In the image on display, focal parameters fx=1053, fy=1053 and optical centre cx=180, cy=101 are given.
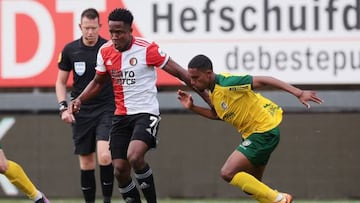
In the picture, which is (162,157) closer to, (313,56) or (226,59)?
(226,59)

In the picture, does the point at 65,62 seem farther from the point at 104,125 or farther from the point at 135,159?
the point at 135,159

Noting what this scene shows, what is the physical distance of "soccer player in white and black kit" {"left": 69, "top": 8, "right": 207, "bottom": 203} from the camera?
10031 mm

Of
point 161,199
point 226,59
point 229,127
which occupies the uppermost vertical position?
point 226,59

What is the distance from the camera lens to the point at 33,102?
13688 mm

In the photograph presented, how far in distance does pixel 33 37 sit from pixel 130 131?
Answer: 4018 mm

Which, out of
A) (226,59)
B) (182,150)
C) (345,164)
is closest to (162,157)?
(182,150)

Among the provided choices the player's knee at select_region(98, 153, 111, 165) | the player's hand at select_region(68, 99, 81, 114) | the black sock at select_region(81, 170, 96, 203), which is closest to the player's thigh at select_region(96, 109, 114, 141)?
the player's knee at select_region(98, 153, 111, 165)

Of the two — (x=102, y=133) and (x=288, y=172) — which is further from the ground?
(x=102, y=133)

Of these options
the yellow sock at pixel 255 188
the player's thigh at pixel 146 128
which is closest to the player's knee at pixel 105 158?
the player's thigh at pixel 146 128

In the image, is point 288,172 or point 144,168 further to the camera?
point 288,172

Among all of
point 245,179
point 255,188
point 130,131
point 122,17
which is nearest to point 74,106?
point 130,131

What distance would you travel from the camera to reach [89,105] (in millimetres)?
11547

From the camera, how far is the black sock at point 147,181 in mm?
10039

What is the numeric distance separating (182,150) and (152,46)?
11.3ft
